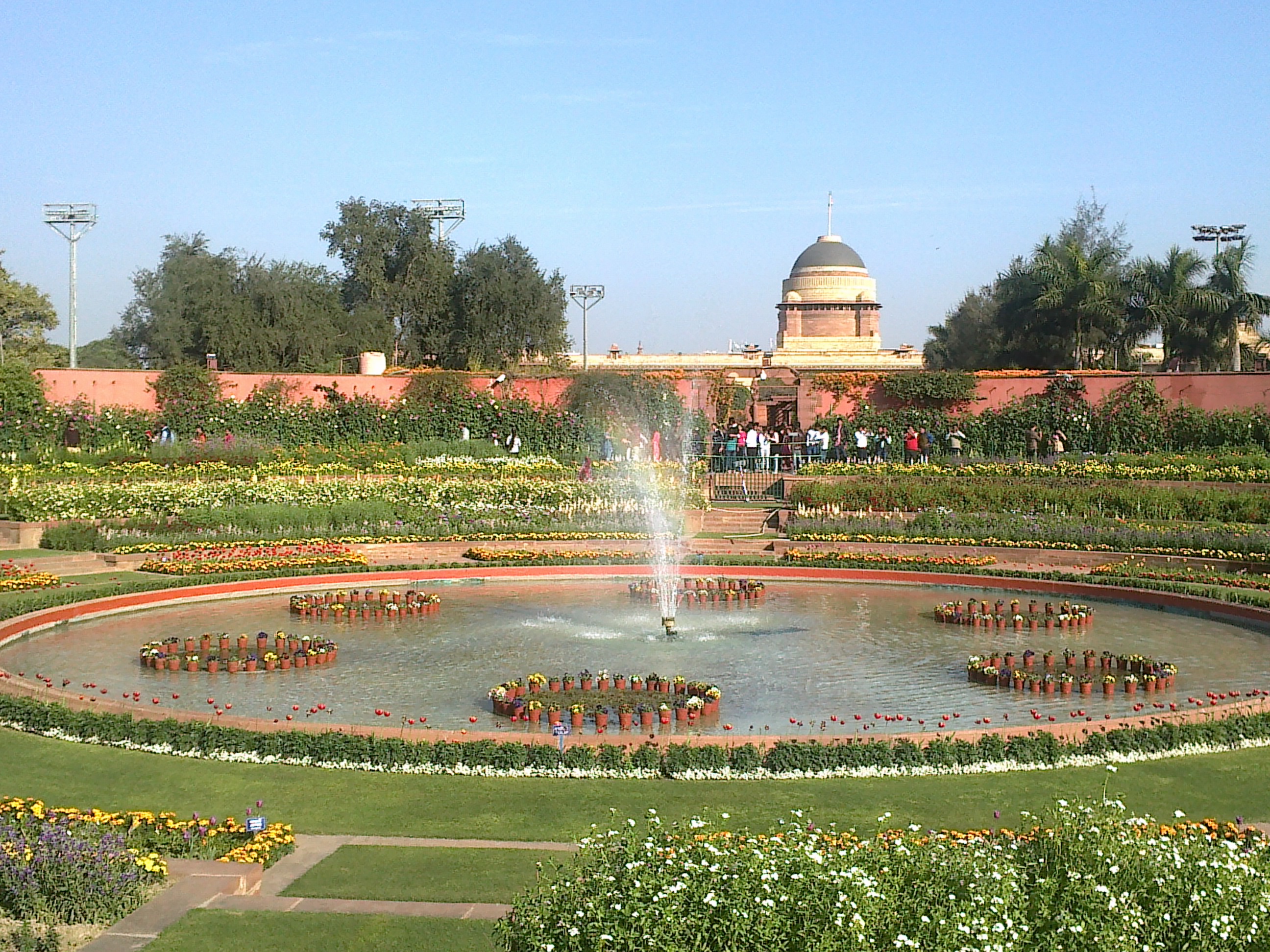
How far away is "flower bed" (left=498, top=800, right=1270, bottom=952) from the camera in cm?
538

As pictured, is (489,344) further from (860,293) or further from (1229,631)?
(1229,631)

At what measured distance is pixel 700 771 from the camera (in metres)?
9.45

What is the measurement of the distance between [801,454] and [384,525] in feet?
37.4

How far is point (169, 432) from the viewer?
3019 cm

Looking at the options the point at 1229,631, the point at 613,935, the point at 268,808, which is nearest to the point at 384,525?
the point at 1229,631

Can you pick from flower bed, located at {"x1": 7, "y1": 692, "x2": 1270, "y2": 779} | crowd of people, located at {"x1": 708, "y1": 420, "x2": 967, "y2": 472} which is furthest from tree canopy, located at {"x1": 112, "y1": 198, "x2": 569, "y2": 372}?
flower bed, located at {"x1": 7, "y1": 692, "x2": 1270, "y2": 779}

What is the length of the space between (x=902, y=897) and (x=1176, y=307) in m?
37.7

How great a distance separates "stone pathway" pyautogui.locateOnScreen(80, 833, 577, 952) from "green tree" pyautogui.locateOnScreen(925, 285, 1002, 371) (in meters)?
46.1

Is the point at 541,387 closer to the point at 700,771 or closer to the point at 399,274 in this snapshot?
the point at 399,274

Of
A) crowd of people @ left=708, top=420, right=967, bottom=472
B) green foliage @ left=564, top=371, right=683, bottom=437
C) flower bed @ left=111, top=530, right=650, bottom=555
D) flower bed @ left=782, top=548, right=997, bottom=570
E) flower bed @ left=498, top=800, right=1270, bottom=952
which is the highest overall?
green foliage @ left=564, top=371, right=683, bottom=437

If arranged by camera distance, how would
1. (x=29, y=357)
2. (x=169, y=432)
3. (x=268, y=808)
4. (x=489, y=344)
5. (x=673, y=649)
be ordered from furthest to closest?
1. (x=29, y=357)
2. (x=489, y=344)
3. (x=169, y=432)
4. (x=673, y=649)
5. (x=268, y=808)

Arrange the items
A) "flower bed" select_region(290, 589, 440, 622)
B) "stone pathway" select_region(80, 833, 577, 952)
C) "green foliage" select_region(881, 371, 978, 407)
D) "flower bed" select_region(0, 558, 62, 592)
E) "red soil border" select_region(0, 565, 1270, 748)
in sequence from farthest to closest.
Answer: "green foliage" select_region(881, 371, 978, 407)
"flower bed" select_region(0, 558, 62, 592)
"flower bed" select_region(290, 589, 440, 622)
"red soil border" select_region(0, 565, 1270, 748)
"stone pathway" select_region(80, 833, 577, 952)

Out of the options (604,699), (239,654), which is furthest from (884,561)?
(239,654)

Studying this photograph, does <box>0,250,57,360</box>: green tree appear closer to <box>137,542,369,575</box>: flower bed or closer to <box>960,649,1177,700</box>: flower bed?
<box>137,542,369,575</box>: flower bed
